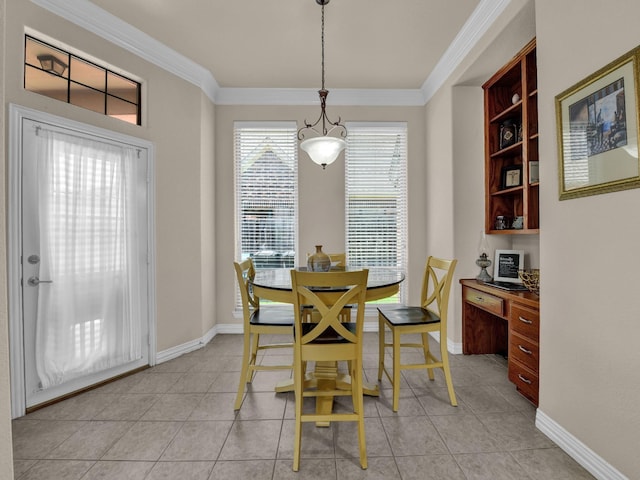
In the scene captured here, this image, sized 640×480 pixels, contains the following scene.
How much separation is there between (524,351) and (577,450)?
71 cm

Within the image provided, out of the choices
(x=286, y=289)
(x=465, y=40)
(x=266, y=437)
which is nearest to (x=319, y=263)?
(x=286, y=289)

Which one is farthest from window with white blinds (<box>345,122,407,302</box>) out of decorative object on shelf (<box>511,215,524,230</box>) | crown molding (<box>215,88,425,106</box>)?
decorative object on shelf (<box>511,215,524,230</box>)

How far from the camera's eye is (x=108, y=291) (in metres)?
2.84

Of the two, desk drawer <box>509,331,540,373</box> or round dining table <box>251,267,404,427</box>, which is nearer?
round dining table <box>251,267,404,427</box>

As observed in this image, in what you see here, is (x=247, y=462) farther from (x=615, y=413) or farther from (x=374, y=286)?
(x=615, y=413)

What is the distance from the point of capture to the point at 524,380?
243 centimetres

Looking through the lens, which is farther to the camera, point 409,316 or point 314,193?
point 314,193

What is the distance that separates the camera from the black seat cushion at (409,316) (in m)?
2.42

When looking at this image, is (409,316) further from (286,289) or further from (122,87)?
(122,87)

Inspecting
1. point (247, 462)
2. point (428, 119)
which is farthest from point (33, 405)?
point (428, 119)

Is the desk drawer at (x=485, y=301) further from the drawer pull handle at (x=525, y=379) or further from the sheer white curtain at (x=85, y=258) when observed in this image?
the sheer white curtain at (x=85, y=258)

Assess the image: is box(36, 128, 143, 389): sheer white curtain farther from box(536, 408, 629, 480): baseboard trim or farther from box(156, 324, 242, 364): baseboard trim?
box(536, 408, 629, 480): baseboard trim

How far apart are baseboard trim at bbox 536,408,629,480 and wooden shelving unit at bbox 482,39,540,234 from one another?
1390 millimetres

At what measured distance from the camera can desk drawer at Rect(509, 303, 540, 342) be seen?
2.31 meters
